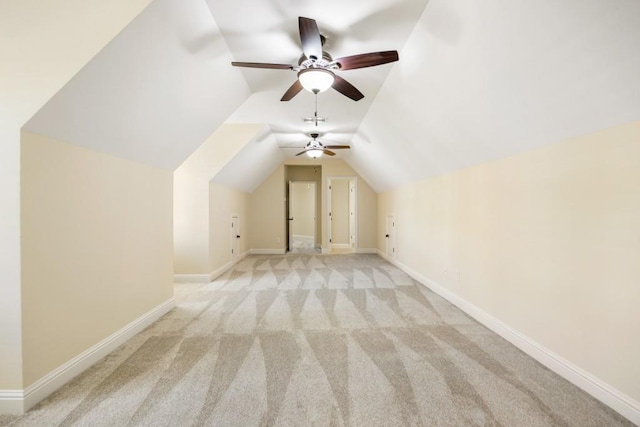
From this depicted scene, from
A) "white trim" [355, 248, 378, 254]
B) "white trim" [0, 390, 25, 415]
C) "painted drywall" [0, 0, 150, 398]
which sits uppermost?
"painted drywall" [0, 0, 150, 398]

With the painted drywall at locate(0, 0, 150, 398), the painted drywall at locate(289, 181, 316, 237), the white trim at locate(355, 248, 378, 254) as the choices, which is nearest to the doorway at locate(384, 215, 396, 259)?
the white trim at locate(355, 248, 378, 254)

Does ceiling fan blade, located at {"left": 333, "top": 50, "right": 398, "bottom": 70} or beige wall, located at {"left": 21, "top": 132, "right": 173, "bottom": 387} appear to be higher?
ceiling fan blade, located at {"left": 333, "top": 50, "right": 398, "bottom": 70}

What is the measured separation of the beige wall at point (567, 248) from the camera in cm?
167

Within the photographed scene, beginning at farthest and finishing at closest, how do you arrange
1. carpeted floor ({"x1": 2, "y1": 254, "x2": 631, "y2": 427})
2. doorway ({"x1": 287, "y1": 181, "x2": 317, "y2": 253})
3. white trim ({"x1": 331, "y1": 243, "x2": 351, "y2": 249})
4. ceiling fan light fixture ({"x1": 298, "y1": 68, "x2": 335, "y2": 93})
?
doorway ({"x1": 287, "y1": 181, "x2": 317, "y2": 253}) < white trim ({"x1": 331, "y1": 243, "x2": 351, "y2": 249}) < ceiling fan light fixture ({"x1": 298, "y1": 68, "x2": 335, "y2": 93}) < carpeted floor ({"x1": 2, "y1": 254, "x2": 631, "y2": 427})

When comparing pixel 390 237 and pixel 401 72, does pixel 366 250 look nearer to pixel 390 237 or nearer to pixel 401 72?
pixel 390 237

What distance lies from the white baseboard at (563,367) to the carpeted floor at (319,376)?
55 millimetres

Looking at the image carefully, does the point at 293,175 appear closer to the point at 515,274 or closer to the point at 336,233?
the point at 336,233

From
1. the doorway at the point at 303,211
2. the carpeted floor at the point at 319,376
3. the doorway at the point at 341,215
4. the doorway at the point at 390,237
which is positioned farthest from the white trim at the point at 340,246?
the carpeted floor at the point at 319,376

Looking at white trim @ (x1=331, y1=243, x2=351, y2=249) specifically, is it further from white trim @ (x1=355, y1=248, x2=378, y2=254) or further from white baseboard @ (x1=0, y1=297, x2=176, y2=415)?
white baseboard @ (x1=0, y1=297, x2=176, y2=415)

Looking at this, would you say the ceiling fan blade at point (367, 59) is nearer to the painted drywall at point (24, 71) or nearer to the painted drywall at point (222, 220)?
the painted drywall at point (24, 71)

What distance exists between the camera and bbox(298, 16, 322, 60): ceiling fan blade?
173 centimetres

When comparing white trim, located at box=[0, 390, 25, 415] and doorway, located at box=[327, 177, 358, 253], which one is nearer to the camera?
white trim, located at box=[0, 390, 25, 415]

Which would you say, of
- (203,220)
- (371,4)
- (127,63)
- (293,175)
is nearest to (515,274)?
(371,4)

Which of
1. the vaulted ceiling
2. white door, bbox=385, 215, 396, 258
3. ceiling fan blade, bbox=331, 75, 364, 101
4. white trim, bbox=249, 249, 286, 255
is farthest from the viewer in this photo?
white trim, bbox=249, 249, 286, 255
